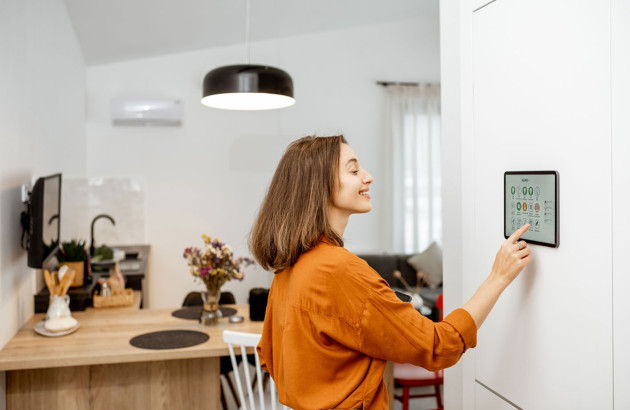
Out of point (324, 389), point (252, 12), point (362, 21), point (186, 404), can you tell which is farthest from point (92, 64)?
point (324, 389)

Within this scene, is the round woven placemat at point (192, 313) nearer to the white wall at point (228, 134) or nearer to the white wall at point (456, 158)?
the white wall at point (456, 158)

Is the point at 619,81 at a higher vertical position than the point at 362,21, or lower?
lower

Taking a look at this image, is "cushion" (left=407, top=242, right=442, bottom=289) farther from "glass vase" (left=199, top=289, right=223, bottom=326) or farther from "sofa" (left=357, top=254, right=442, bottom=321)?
"glass vase" (left=199, top=289, right=223, bottom=326)

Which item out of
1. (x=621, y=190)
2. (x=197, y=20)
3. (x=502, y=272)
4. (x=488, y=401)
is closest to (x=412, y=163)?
(x=197, y=20)

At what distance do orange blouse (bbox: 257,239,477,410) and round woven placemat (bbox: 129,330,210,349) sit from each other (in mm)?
1227

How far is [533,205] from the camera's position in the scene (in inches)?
49.7

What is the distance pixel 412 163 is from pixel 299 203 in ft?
14.8

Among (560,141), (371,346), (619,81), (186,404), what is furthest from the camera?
(186,404)

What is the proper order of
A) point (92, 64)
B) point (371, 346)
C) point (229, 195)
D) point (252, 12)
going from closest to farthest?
1. point (371, 346)
2. point (252, 12)
3. point (92, 64)
4. point (229, 195)

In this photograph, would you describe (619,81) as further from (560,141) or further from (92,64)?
(92,64)

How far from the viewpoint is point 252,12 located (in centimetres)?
459

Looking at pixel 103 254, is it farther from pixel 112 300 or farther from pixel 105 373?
pixel 105 373

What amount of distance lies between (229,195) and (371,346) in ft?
14.0

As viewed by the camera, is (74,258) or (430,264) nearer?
(74,258)
